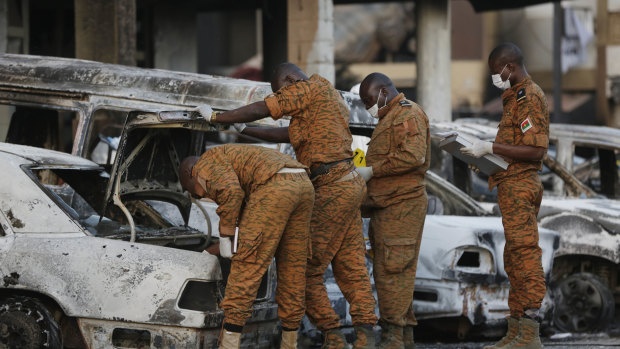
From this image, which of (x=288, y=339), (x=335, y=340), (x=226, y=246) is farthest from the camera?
(x=335, y=340)

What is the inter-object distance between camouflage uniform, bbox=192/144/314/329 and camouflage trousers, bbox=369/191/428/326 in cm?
73

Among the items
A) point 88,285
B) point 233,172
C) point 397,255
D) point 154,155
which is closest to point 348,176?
point 397,255

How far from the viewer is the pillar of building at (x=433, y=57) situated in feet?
53.8

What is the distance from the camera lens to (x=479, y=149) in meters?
6.73

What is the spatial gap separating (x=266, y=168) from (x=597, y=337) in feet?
12.4

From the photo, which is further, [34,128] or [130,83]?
[34,128]

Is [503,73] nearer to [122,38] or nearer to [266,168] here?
[266,168]

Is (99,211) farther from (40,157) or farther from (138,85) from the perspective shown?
(40,157)

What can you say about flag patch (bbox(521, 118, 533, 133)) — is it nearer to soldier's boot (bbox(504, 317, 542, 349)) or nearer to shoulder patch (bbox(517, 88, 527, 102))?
shoulder patch (bbox(517, 88, 527, 102))

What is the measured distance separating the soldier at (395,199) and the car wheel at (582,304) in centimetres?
237

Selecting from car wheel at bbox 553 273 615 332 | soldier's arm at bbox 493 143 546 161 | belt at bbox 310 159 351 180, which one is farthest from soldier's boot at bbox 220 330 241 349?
car wheel at bbox 553 273 615 332

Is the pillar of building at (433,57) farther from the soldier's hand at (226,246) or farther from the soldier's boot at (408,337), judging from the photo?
the soldier's hand at (226,246)

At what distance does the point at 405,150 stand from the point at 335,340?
1.26 meters

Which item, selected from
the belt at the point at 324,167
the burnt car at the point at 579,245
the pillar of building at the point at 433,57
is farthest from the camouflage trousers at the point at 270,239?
the pillar of building at the point at 433,57
